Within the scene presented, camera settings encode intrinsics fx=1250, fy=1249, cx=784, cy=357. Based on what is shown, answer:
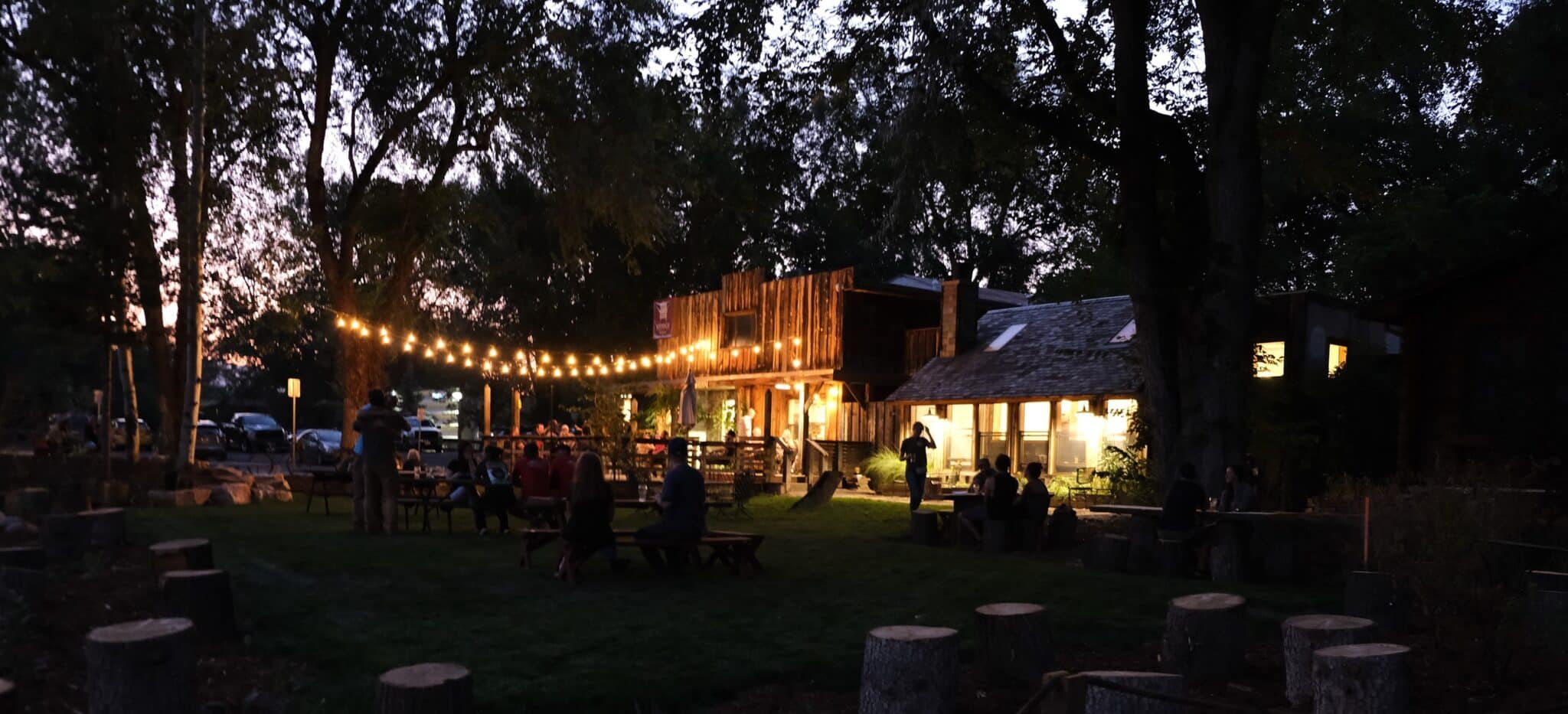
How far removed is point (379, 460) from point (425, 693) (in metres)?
9.54

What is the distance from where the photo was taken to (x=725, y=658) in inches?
282

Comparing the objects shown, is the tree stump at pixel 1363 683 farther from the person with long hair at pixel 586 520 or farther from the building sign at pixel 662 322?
the building sign at pixel 662 322

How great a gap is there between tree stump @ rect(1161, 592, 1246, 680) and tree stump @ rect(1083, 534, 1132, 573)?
474 centimetres

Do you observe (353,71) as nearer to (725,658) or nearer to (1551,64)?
(725,658)

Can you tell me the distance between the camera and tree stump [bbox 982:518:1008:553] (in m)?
14.0

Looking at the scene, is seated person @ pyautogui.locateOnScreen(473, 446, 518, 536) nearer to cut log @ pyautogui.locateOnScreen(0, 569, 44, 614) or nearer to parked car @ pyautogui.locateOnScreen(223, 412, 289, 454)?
cut log @ pyautogui.locateOnScreen(0, 569, 44, 614)

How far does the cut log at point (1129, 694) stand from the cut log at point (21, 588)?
6.27 m

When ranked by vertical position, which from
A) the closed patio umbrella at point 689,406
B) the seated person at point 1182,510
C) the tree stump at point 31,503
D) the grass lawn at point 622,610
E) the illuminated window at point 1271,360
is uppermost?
the illuminated window at point 1271,360

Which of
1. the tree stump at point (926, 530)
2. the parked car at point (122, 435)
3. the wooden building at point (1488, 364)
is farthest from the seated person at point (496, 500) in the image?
the parked car at point (122, 435)

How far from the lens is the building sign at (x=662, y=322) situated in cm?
3397

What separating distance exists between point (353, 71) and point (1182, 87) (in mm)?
13836

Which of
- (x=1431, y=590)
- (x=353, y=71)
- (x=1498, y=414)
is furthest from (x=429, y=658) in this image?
(x=353, y=71)

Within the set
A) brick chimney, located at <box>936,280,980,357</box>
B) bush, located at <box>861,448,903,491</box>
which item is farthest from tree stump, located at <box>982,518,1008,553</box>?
brick chimney, located at <box>936,280,980,357</box>

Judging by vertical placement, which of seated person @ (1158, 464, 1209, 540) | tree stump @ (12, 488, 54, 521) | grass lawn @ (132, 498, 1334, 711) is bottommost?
grass lawn @ (132, 498, 1334, 711)
